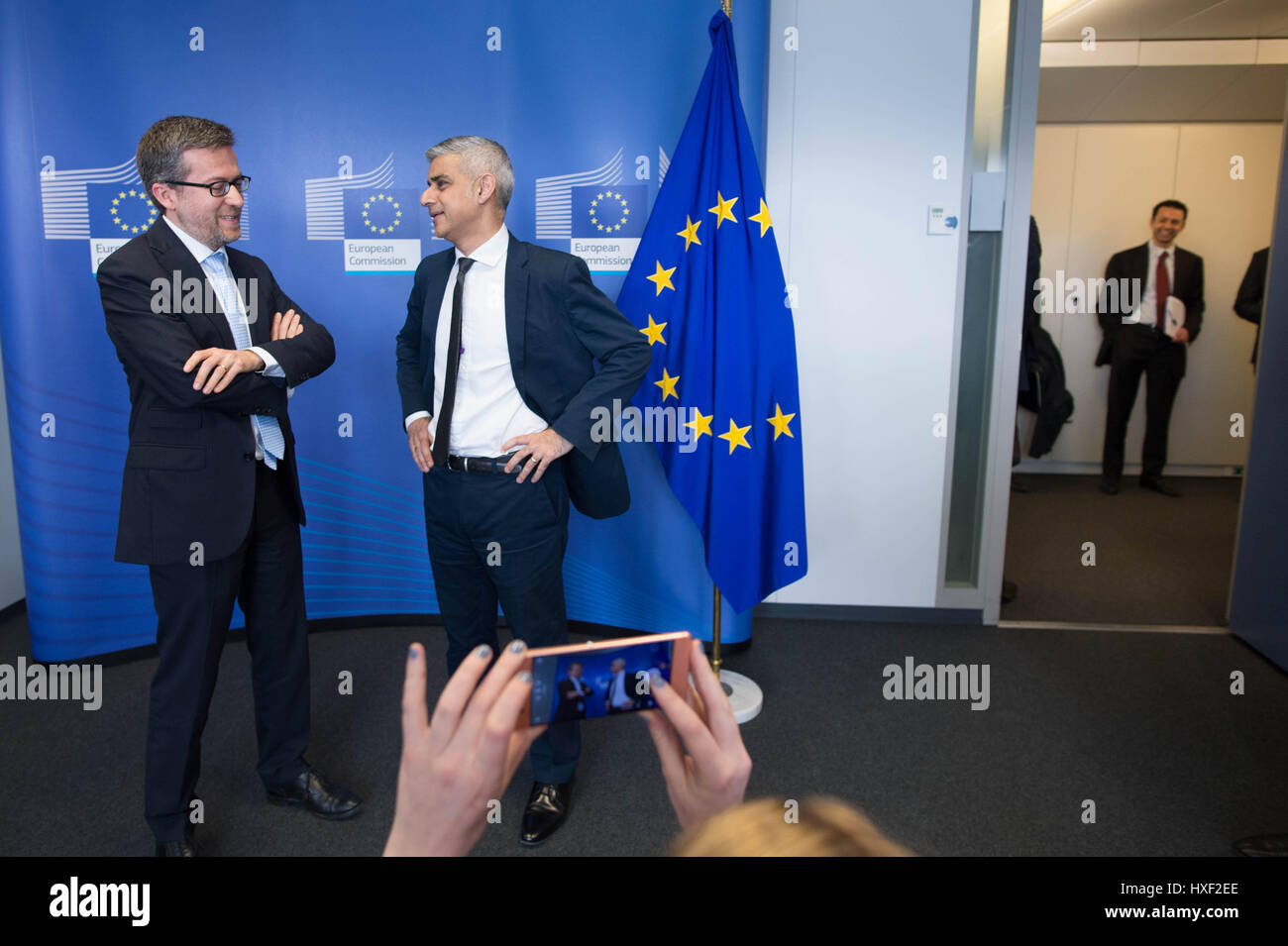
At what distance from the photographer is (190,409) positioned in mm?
2137

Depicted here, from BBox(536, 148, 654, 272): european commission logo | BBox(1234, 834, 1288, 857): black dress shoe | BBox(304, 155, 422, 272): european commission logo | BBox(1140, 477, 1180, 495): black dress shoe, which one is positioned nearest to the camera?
BBox(1234, 834, 1288, 857): black dress shoe

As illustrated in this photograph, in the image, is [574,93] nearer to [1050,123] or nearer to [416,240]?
[416,240]

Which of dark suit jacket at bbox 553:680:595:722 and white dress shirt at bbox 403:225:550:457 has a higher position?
white dress shirt at bbox 403:225:550:457

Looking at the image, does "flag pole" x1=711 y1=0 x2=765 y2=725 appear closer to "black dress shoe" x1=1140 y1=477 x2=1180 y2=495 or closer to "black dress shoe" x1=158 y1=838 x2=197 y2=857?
"black dress shoe" x1=158 y1=838 x2=197 y2=857

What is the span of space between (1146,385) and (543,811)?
594 cm

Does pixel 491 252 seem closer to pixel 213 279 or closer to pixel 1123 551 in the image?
pixel 213 279

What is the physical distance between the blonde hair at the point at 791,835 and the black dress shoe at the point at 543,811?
6.11ft

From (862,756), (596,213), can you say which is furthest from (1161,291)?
(862,756)

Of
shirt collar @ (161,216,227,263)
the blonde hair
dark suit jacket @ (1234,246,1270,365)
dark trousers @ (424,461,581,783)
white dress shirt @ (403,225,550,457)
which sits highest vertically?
dark suit jacket @ (1234,246,1270,365)

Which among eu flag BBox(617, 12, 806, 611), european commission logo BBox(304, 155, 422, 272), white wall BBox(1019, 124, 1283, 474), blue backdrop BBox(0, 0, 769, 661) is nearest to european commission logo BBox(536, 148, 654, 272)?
blue backdrop BBox(0, 0, 769, 661)

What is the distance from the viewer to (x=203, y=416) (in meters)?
2.17

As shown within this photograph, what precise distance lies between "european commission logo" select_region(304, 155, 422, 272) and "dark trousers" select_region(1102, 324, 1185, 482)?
17.2ft

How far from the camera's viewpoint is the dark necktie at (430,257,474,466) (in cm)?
236

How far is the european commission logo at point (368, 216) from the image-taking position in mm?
3535
